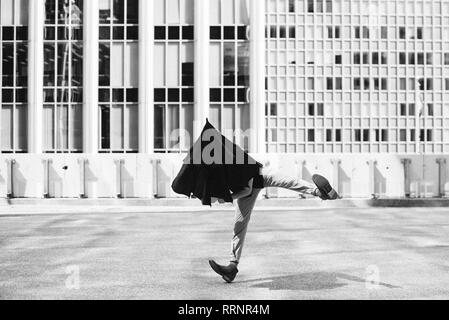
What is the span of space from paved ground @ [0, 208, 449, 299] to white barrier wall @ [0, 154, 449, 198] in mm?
10391

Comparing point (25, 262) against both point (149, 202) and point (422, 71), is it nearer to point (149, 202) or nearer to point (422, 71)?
point (149, 202)

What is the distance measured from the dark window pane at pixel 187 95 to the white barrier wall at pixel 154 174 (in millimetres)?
8843

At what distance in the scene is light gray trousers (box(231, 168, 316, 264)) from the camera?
8.01 metres

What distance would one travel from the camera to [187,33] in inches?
1646

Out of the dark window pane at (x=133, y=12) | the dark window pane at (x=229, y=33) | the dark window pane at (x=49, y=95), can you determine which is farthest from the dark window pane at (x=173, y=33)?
the dark window pane at (x=49, y=95)

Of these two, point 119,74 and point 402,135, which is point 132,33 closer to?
point 119,74

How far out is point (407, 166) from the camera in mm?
32719

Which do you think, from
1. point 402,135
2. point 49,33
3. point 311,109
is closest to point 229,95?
point 49,33

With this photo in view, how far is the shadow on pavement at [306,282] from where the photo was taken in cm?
929

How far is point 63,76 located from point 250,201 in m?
35.1

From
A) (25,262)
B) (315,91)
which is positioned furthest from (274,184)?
(315,91)

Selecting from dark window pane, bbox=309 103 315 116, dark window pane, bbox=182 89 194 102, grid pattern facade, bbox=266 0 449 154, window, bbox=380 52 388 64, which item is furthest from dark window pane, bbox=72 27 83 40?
window, bbox=380 52 388 64

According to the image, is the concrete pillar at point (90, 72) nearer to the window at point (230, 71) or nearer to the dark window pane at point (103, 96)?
the dark window pane at point (103, 96)

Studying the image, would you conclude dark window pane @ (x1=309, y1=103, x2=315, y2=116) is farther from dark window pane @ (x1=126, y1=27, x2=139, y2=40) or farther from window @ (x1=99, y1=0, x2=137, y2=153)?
dark window pane @ (x1=126, y1=27, x2=139, y2=40)
